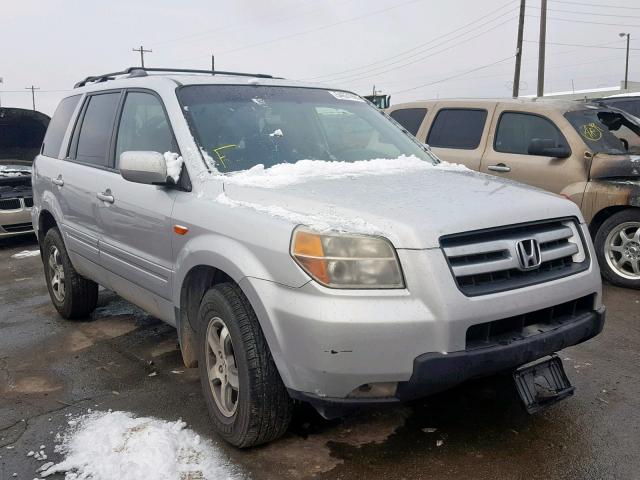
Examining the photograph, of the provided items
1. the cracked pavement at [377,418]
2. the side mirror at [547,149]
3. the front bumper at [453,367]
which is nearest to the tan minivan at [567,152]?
the side mirror at [547,149]

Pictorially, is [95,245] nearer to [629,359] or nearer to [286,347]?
[286,347]

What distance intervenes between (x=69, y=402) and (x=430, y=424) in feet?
6.95

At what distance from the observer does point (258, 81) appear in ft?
12.9

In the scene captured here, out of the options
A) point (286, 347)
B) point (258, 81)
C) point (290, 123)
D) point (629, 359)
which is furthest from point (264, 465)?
point (629, 359)

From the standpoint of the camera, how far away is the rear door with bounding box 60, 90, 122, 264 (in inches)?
165

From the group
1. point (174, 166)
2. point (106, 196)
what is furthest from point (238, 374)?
point (106, 196)

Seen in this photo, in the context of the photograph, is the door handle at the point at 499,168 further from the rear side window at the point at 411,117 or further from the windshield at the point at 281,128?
the windshield at the point at 281,128

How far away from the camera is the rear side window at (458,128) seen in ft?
21.4

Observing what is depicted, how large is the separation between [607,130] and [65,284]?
17.8ft

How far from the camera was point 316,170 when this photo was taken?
3262 millimetres

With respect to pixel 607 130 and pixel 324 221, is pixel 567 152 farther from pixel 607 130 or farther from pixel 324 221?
pixel 324 221

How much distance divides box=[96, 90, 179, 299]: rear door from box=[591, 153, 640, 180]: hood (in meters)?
4.11

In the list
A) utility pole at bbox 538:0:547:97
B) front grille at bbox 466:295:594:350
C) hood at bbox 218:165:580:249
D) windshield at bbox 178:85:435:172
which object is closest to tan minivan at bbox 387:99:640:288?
windshield at bbox 178:85:435:172

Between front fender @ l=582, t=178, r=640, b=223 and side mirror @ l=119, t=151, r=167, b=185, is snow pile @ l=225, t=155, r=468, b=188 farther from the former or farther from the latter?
front fender @ l=582, t=178, r=640, b=223
